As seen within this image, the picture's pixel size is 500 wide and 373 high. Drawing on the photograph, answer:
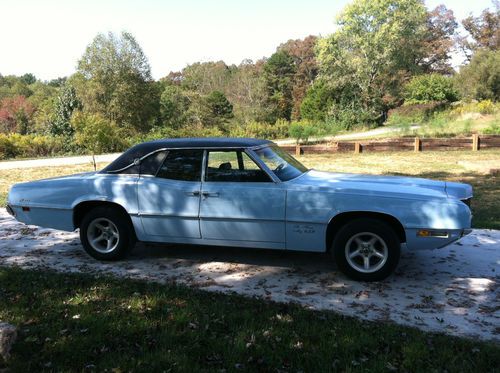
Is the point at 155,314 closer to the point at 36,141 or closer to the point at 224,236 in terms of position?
the point at 224,236

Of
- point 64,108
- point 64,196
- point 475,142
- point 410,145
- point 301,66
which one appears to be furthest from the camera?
point 301,66

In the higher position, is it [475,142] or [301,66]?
[301,66]

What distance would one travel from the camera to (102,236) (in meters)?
5.70

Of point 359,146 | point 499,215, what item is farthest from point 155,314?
point 359,146

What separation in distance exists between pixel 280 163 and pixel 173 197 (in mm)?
1298

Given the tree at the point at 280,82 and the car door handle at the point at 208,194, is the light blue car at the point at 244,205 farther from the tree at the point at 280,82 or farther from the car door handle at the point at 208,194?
the tree at the point at 280,82

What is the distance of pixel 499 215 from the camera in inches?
315

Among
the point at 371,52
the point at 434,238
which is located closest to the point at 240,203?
the point at 434,238

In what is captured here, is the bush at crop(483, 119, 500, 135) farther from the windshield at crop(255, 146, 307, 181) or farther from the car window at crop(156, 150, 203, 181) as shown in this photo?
the car window at crop(156, 150, 203, 181)

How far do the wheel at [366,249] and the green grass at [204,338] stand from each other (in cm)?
96

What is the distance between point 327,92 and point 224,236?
140 feet

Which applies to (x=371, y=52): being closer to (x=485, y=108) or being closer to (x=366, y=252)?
(x=485, y=108)

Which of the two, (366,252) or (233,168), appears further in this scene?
(233,168)

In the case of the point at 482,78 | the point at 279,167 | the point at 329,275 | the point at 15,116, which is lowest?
the point at 329,275
